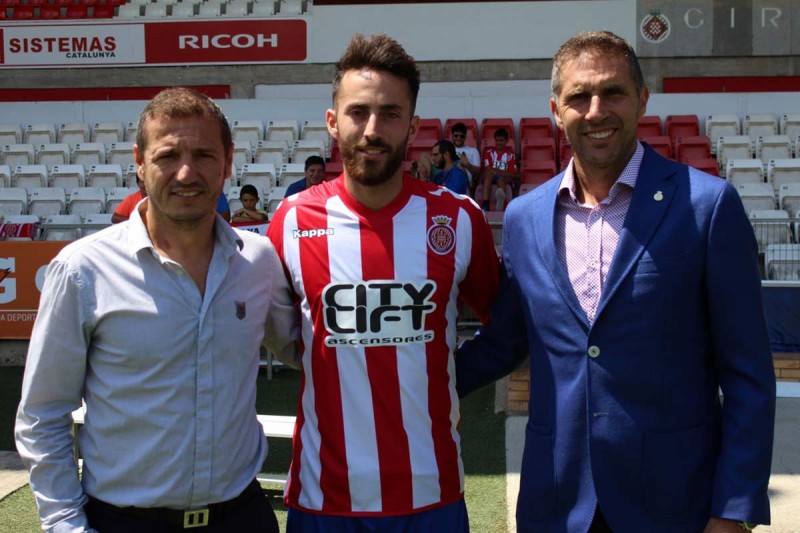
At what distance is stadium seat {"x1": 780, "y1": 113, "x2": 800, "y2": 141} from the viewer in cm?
1197

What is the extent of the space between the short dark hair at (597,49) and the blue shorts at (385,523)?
1209 mm

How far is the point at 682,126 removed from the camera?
1238 cm

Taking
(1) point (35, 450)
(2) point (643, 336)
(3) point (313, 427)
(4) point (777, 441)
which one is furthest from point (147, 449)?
(4) point (777, 441)

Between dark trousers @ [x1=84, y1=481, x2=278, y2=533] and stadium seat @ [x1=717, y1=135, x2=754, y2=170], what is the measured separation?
10120 millimetres

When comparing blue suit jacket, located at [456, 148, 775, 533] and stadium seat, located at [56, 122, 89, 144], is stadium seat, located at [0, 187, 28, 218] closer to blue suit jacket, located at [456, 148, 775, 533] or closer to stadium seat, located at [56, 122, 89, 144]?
stadium seat, located at [56, 122, 89, 144]

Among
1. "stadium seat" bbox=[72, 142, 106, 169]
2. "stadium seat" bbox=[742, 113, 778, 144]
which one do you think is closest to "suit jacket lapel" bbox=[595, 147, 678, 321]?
"stadium seat" bbox=[742, 113, 778, 144]

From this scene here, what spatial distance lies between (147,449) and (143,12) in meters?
14.1

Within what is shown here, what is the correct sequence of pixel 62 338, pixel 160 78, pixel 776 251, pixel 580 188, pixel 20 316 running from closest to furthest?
pixel 62 338 < pixel 580 188 < pixel 776 251 < pixel 20 316 < pixel 160 78

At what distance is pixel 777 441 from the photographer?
606 centimetres

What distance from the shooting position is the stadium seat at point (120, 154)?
12602 millimetres

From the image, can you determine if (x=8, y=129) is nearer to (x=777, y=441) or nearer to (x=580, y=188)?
(x=777, y=441)

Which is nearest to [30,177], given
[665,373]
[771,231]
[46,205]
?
[46,205]

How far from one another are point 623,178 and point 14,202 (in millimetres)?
10132

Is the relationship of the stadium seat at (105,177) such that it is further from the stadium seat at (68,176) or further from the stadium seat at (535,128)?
the stadium seat at (535,128)
